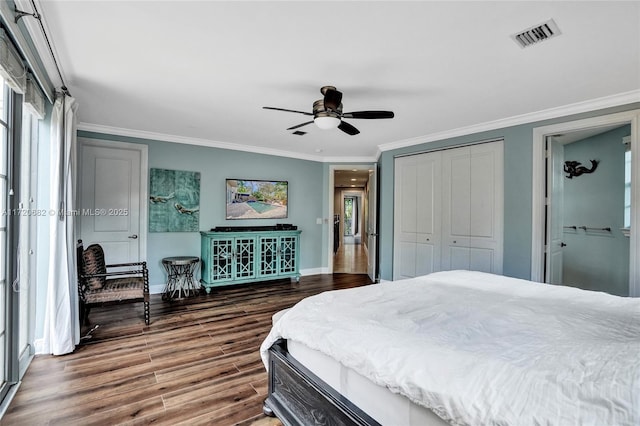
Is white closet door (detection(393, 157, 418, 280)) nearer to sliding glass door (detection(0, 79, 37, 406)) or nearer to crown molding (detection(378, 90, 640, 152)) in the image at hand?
crown molding (detection(378, 90, 640, 152))

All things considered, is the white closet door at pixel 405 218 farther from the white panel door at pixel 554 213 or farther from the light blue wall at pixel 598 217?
the light blue wall at pixel 598 217

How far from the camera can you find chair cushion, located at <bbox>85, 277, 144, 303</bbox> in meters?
3.26

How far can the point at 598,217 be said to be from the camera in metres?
4.48

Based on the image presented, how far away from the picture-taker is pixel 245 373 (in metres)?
2.49

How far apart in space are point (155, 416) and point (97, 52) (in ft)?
8.08

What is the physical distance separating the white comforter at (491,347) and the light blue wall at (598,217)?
3108 millimetres

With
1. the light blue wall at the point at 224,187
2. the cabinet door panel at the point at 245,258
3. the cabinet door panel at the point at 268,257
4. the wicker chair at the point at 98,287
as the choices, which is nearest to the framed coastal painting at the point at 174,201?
the light blue wall at the point at 224,187

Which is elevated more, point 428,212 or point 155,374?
point 428,212

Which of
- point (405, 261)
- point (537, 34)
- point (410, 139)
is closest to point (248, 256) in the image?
point (405, 261)

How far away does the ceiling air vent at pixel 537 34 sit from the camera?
1959mm

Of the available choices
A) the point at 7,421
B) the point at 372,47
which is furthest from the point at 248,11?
the point at 7,421

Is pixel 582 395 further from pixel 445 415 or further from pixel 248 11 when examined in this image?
pixel 248 11

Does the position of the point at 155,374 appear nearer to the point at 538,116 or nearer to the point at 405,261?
the point at 405,261

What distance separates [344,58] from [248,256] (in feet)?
11.7
